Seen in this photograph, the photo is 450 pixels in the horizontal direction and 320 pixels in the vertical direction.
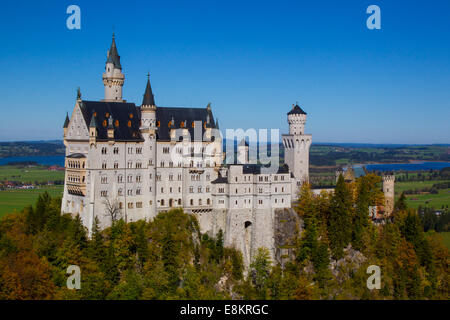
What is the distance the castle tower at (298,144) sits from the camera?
291ft

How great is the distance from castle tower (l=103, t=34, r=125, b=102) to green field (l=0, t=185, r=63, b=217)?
228ft

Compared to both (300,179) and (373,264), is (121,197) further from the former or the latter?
(373,264)

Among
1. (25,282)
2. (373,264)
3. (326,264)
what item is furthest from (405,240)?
(25,282)

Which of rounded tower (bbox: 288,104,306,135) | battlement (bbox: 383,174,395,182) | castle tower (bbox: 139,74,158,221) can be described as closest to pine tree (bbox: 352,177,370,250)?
battlement (bbox: 383,174,395,182)

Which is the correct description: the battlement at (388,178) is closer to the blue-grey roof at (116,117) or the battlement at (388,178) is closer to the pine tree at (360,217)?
the pine tree at (360,217)

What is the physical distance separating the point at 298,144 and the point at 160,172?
74.9 feet

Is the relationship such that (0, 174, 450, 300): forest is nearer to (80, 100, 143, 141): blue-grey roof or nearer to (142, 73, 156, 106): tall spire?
(80, 100, 143, 141): blue-grey roof

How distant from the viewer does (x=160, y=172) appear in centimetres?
8031

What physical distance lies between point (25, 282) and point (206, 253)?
2475 cm

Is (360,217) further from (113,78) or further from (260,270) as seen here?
(113,78)

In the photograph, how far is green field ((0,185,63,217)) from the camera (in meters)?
151

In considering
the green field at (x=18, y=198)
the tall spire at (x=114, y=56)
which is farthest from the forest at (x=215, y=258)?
the green field at (x=18, y=198)

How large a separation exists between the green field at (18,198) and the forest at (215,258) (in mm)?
72470

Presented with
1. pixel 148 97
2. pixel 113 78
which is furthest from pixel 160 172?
pixel 113 78
